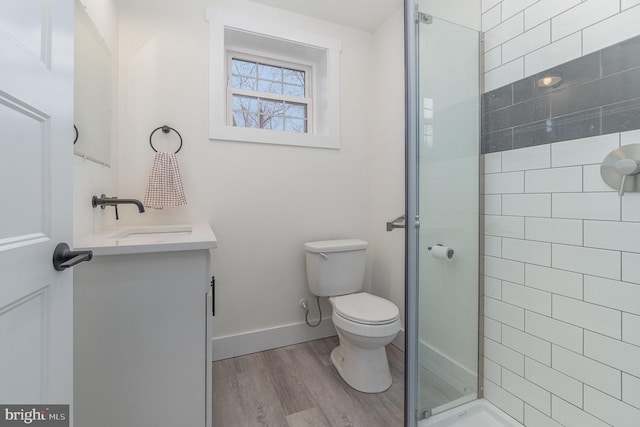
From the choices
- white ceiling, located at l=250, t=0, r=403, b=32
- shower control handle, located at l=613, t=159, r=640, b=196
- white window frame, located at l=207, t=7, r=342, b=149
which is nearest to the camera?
shower control handle, located at l=613, t=159, r=640, b=196

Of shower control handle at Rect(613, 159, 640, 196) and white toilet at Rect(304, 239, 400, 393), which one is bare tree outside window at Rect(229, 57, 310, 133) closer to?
white toilet at Rect(304, 239, 400, 393)

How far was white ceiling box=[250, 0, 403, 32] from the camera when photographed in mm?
1944

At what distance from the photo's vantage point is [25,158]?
22.7 inches

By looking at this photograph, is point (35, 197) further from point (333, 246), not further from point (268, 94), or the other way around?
point (268, 94)

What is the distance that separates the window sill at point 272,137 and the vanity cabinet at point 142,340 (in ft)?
3.41

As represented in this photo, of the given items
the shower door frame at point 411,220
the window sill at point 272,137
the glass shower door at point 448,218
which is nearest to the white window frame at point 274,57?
the window sill at point 272,137

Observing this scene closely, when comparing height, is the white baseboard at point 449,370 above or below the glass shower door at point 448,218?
below

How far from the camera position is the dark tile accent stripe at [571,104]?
0.95 meters

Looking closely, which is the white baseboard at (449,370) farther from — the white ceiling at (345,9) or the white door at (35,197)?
the white ceiling at (345,9)

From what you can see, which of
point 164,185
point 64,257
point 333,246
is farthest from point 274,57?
point 64,257

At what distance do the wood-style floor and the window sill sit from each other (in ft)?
4.85

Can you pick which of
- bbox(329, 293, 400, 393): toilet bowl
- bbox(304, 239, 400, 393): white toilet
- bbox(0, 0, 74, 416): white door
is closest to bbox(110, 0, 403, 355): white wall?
bbox(304, 239, 400, 393): white toilet

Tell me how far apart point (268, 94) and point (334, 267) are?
55.2 inches

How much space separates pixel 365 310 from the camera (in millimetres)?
1579
